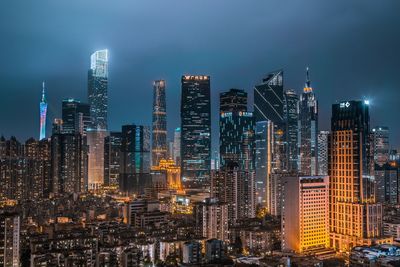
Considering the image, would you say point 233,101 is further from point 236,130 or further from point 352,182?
point 352,182

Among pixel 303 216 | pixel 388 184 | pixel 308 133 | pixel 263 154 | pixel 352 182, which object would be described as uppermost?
pixel 308 133

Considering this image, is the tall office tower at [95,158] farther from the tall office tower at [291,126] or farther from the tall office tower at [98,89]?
the tall office tower at [291,126]

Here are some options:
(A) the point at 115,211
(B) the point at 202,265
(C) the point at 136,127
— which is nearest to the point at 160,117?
(C) the point at 136,127

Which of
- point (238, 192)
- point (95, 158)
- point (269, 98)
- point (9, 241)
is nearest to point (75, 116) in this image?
point (95, 158)

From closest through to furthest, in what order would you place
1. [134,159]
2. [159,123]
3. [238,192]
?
[238,192] → [134,159] → [159,123]

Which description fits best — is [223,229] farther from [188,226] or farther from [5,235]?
[5,235]

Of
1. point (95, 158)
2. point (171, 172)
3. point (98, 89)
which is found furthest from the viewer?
point (98, 89)

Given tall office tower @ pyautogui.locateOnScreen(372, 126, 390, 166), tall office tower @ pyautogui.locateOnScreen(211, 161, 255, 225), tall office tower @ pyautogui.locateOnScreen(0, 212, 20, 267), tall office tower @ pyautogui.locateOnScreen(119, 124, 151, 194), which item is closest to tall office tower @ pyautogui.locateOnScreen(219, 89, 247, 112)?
tall office tower @ pyautogui.locateOnScreen(119, 124, 151, 194)
